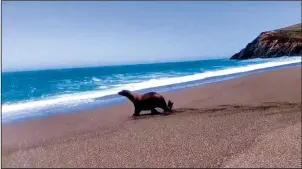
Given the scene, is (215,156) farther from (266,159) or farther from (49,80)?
(49,80)

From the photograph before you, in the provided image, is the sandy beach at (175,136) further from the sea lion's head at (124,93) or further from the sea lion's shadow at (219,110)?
the sea lion's head at (124,93)

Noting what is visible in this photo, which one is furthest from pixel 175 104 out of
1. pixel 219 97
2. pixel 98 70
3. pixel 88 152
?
pixel 88 152

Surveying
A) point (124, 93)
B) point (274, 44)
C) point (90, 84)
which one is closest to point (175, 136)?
point (124, 93)

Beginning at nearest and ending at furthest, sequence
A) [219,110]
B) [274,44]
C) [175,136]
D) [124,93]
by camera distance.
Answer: [175,136] → [274,44] → [124,93] → [219,110]

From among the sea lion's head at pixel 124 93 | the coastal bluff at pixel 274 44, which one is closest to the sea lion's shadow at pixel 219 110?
the sea lion's head at pixel 124 93

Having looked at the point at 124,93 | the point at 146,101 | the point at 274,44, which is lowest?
the point at 146,101

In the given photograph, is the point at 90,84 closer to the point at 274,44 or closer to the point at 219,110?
the point at 219,110

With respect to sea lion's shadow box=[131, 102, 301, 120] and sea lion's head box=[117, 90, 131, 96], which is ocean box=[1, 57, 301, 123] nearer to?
sea lion's head box=[117, 90, 131, 96]
